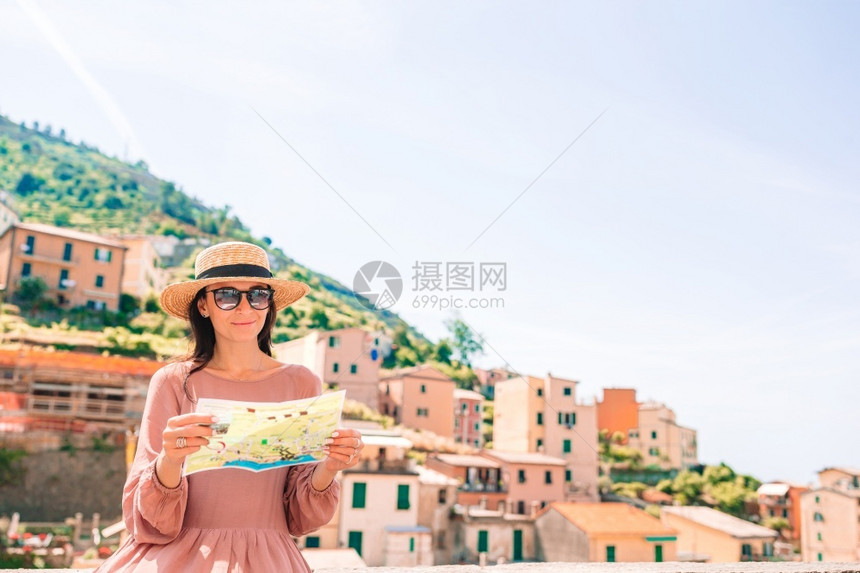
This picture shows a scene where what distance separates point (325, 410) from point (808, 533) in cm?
3114

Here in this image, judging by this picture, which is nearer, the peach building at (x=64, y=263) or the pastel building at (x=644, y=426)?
the peach building at (x=64, y=263)

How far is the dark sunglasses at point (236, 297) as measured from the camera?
1681mm

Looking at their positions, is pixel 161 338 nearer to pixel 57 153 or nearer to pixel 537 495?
pixel 537 495

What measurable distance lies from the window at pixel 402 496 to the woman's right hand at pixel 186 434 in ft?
58.0

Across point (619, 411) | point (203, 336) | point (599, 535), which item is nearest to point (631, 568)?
point (203, 336)

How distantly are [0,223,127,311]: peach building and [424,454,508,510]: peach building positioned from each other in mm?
22760

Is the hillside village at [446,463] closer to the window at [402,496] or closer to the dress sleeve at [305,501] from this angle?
the window at [402,496]

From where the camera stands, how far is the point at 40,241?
3531 centimetres

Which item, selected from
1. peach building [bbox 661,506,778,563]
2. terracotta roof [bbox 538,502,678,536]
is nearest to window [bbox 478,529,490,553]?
terracotta roof [bbox 538,502,678,536]

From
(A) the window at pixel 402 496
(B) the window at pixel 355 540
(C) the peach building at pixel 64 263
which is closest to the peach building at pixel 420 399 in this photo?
(A) the window at pixel 402 496

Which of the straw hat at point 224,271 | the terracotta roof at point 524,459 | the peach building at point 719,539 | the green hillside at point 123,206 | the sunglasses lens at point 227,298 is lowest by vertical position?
the peach building at point 719,539

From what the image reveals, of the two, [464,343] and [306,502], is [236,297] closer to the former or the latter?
[306,502]

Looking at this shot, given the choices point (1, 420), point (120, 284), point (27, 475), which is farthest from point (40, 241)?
point (27, 475)

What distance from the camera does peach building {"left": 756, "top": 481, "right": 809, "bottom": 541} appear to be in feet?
103
